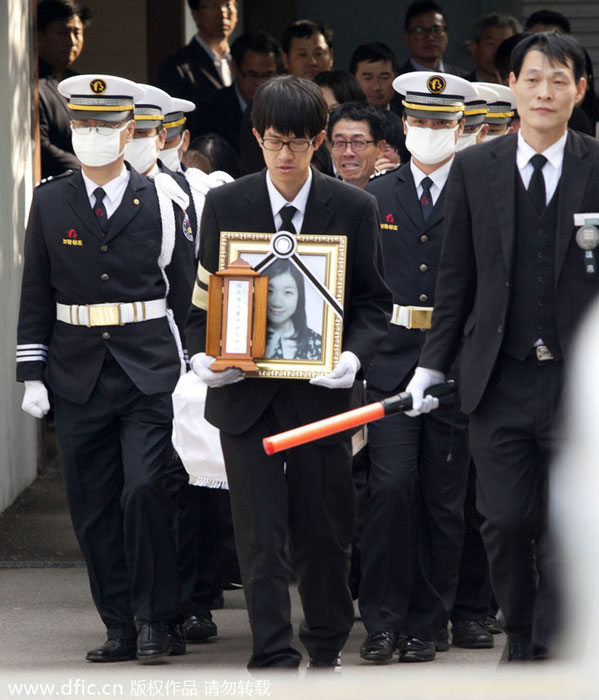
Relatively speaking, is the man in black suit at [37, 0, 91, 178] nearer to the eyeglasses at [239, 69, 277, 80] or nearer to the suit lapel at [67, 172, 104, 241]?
the eyeglasses at [239, 69, 277, 80]

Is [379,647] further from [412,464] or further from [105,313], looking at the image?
[105,313]

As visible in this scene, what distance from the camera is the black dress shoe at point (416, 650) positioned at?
18.6 ft

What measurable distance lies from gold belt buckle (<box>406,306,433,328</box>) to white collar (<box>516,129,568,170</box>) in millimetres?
1196

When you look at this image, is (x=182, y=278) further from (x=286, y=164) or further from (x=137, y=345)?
(x=286, y=164)

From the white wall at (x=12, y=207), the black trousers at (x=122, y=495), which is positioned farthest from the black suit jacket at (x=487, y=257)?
the white wall at (x=12, y=207)

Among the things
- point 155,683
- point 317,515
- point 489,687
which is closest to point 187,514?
point 317,515

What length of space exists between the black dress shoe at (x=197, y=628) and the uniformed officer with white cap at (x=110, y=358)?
26 centimetres

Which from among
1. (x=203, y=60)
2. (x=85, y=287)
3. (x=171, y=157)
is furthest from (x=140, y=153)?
(x=203, y=60)

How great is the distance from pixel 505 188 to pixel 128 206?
1.71 m

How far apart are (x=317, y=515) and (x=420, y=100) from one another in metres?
1.94

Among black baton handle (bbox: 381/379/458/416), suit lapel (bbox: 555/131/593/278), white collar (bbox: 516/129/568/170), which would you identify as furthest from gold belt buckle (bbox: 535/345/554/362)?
→ white collar (bbox: 516/129/568/170)

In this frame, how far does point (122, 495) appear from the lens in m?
5.67

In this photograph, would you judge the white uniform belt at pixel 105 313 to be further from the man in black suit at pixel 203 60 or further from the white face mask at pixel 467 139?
the man in black suit at pixel 203 60

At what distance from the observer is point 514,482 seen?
15.0ft
